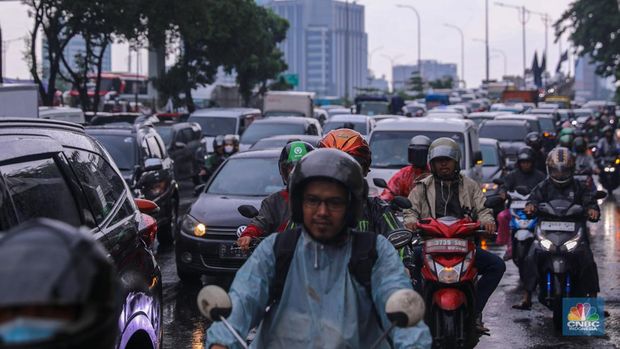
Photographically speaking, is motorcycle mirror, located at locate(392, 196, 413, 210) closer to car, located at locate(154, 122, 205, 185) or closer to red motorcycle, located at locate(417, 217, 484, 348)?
red motorcycle, located at locate(417, 217, 484, 348)

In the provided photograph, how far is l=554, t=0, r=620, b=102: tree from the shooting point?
6550cm

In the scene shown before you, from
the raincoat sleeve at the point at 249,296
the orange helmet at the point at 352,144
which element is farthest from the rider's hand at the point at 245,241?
the raincoat sleeve at the point at 249,296

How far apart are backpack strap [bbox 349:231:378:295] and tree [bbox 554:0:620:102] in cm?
6142

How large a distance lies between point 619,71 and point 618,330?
181 feet

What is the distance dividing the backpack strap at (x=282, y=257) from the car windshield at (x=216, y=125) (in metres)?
24.3

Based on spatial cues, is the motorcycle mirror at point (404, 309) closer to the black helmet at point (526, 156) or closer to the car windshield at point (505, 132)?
the black helmet at point (526, 156)

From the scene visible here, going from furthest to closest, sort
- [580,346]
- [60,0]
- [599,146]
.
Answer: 1. [60,0]
2. [599,146]
3. [580,346]

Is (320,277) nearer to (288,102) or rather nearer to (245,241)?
(245,241)

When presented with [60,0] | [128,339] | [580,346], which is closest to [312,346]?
[128,339]

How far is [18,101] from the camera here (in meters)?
15.2

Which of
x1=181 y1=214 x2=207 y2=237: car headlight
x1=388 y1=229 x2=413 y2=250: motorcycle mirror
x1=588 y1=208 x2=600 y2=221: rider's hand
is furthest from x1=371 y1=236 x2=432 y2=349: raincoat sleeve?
x1=181 y1=214 x2=207 y2=237: car headlight

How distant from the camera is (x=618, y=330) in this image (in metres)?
9.82

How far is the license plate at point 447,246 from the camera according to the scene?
7.97m

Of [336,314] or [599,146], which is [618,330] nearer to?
[336,314]
